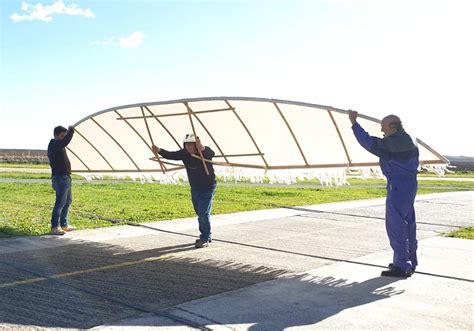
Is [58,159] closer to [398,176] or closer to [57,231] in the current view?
[57,231]

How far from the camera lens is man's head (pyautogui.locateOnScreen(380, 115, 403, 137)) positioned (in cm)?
615

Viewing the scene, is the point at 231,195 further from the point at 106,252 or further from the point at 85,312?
the point at 85,312

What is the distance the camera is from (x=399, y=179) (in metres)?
6.13

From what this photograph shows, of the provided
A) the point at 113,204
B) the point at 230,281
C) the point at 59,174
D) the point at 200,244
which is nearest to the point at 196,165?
the point at 200,244

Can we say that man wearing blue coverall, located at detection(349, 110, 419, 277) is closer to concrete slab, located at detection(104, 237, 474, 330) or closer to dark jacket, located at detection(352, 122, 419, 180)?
dark jacket, located at detection(352, 122, 419, 180)

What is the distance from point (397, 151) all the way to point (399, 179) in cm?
35

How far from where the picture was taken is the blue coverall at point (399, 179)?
240 inches

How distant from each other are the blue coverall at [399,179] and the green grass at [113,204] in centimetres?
615

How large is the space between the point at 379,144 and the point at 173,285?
3.01m

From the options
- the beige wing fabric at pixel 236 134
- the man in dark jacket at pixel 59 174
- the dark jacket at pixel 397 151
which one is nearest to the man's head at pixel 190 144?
the beige wing fabric at pixel 236 134

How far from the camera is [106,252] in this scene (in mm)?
7594

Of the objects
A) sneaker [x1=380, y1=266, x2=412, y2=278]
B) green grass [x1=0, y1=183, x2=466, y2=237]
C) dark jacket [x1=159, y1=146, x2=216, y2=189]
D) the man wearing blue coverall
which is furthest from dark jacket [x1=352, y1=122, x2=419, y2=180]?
green grass [x1=0, y1=183, x2=466, y2=237]

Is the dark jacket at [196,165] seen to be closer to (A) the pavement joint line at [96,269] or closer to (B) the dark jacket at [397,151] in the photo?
(A) the pavement joint line at [96,269]

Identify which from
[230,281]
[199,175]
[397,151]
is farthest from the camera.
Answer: [199,175]
